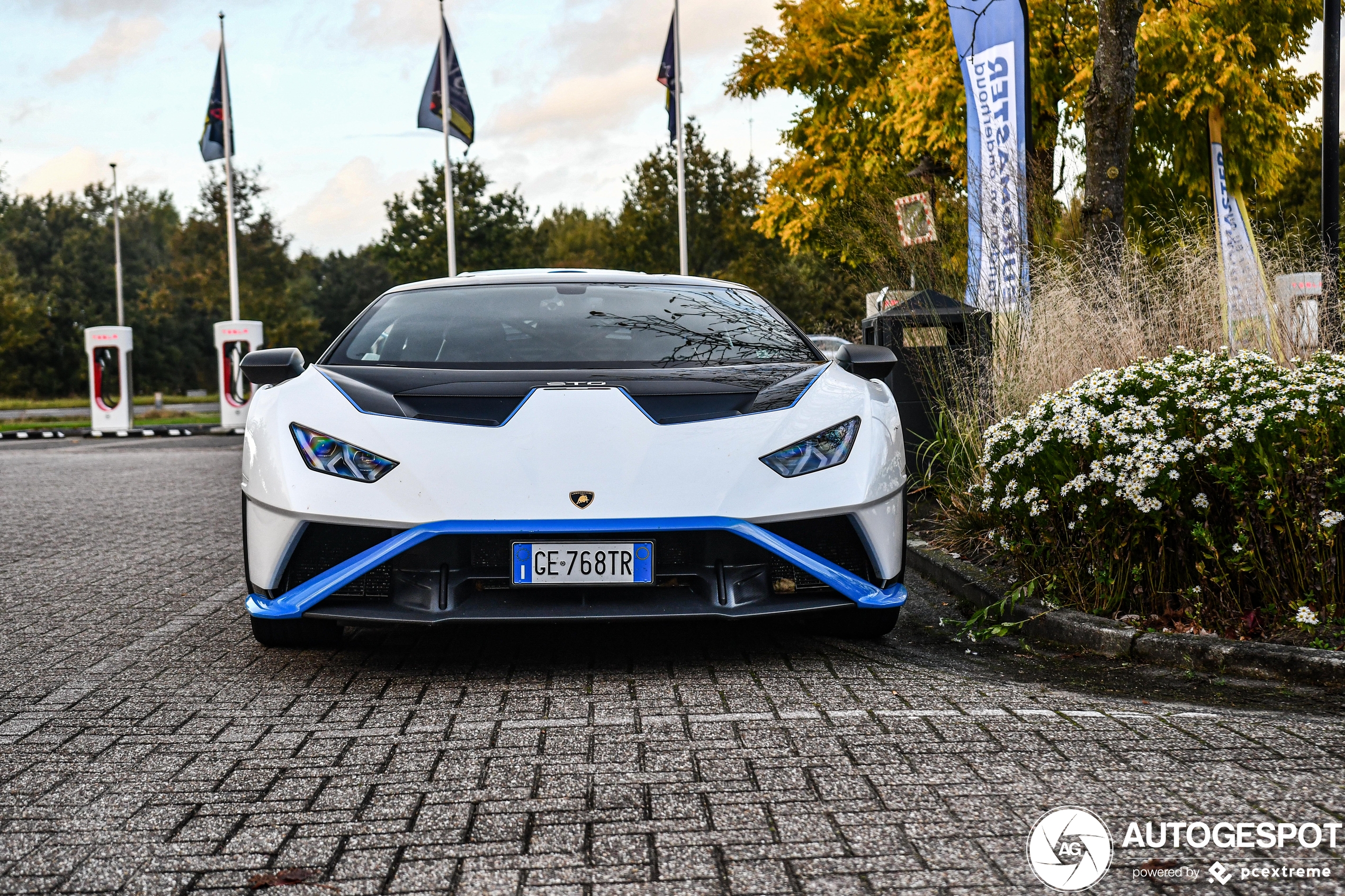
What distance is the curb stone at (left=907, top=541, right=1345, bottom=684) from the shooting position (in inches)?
152

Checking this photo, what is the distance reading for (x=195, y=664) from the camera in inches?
169

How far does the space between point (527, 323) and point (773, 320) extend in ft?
3.43

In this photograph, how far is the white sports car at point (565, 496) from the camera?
380 centimetres

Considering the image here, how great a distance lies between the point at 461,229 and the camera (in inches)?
2208

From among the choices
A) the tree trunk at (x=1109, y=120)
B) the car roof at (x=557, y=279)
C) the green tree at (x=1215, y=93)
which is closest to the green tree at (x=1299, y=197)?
the green tree at (x=1215, y=93)

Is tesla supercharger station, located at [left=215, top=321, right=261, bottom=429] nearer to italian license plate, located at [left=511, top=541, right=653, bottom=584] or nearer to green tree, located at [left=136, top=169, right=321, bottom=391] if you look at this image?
italian license plate, located at [left=511, top=541, right=653, bottom=584]

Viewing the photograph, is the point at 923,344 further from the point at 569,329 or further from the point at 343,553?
the point at 343,553

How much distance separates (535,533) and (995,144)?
8191mm

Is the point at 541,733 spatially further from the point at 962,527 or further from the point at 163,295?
the point at 163,295

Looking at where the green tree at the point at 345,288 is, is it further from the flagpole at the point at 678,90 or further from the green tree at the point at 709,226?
the flagpole at the point at 678,90

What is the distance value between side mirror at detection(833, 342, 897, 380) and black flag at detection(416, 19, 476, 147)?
83.1 ft

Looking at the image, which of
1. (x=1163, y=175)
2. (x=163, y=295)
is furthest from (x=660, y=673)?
(x=163, y=295)

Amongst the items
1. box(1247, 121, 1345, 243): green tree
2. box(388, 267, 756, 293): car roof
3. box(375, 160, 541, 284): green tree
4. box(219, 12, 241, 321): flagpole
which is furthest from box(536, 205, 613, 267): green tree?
box(388, 267, 756, 293): car roof

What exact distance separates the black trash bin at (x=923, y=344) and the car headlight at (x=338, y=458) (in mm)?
4228
